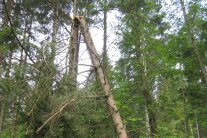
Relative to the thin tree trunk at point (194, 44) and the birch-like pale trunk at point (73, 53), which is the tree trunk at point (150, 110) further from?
the birch-like pale trunk at point (73, 53)

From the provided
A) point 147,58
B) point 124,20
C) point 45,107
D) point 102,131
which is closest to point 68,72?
point 45,107

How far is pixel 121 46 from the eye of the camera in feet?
35.3

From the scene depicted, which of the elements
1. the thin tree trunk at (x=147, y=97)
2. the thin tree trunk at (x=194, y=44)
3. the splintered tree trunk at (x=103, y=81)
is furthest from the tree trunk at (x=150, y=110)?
the splintered tree trunk at (x=103, y=81)

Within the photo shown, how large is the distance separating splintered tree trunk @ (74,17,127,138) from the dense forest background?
12 cm

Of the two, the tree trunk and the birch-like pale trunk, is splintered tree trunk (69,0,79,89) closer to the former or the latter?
the birch-like pale trunk

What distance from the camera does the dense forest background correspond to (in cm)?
531

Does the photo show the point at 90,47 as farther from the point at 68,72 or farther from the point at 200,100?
the point at 200,100

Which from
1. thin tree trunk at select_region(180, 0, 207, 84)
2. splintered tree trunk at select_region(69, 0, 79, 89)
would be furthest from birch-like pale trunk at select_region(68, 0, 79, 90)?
thin tree trunk at select_region(180, 0, 207, 84)

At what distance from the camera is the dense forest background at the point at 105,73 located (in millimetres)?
5312

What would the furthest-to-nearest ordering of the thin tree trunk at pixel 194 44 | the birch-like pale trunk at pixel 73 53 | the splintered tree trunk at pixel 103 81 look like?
the thin tree trunk at pixel 194 44, the birch-like pale trunk at pixel 73 53, the splintered tree trunk at pixel 103 81

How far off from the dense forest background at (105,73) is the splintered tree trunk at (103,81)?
4.6 inches

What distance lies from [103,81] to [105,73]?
35 centimetres

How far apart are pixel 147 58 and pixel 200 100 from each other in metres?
4.62

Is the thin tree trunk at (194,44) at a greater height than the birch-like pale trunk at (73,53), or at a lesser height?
greater
